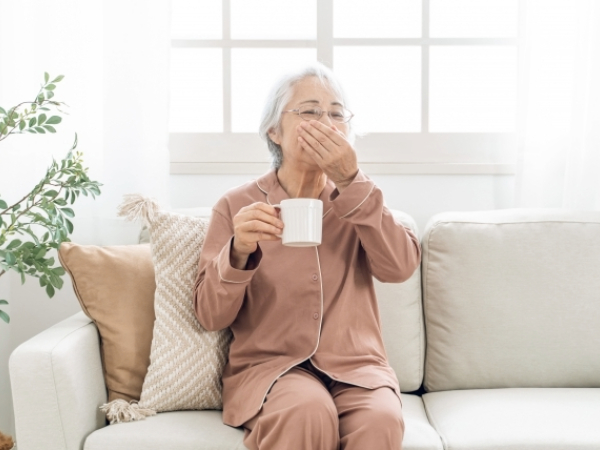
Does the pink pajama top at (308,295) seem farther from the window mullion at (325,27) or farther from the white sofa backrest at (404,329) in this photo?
the window mullion at (325,27)

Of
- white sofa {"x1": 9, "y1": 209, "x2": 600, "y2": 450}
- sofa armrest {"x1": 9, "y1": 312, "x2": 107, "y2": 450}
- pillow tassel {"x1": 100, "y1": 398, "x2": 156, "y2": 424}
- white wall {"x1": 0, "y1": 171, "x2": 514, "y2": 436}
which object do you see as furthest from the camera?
white wall {"x1": 0, "y1": 171, "x2": 514, "y2": 436}

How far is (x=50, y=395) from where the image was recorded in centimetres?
153

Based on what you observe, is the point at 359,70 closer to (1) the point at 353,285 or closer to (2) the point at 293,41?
(2) the point at 293,41

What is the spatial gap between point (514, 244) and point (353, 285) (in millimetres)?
626

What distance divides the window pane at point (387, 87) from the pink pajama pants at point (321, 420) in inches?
49.6

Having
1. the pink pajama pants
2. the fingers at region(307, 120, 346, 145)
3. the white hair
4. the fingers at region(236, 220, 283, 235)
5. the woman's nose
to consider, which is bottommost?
the pink pajama pants

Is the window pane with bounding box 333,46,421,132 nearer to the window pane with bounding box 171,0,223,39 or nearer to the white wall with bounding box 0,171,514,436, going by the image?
the white wall with bounding box 0,171,514,436

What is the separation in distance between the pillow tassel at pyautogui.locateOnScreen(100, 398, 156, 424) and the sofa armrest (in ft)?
0.17

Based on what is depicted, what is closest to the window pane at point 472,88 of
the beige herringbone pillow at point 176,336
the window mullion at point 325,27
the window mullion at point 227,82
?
the window mullion at point 325,27

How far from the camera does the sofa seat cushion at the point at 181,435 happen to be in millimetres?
1534

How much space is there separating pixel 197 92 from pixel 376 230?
123 centimetres

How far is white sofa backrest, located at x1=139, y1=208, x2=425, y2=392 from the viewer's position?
6.70 feet

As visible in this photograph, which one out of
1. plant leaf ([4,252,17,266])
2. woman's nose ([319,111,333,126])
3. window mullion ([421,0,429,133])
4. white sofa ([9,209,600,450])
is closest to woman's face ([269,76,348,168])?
woman's nose ([319,111,333,126])

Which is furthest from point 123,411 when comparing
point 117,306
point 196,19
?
point 196,19
